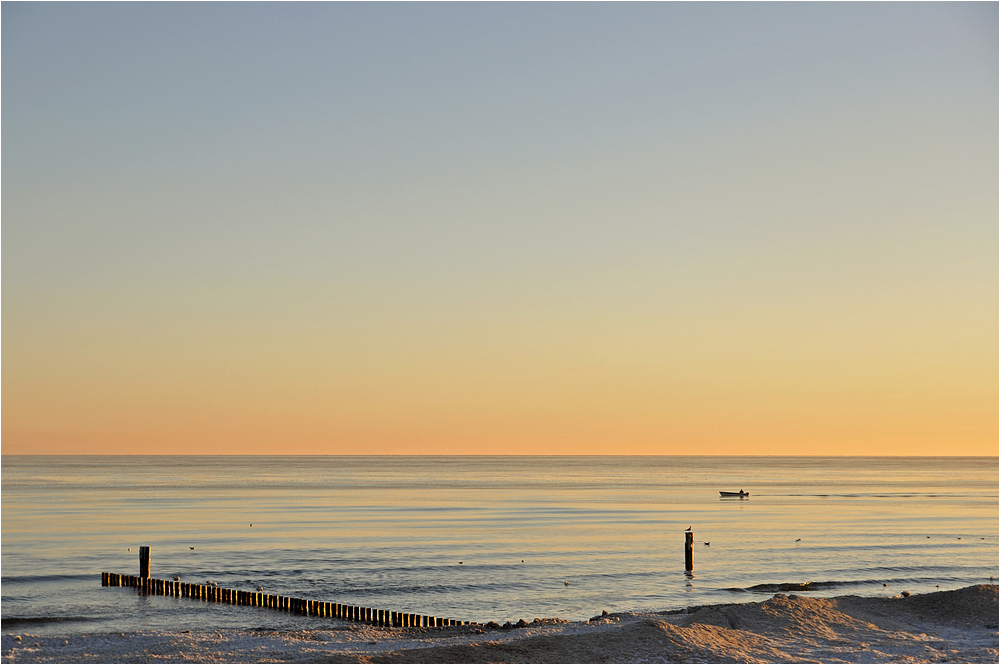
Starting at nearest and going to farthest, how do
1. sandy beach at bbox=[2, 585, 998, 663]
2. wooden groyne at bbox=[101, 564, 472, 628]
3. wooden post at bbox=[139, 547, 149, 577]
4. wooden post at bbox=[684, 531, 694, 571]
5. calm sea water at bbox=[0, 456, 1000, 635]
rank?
sandy beach at bbox=[2, 585, 998, 663]
wooden groyne at bbox=[101, 564, 472, 628]
calm sea water at bbox=[0, 456, 1000, 635]
wooden post at bbox=[139, 547, 149, 577]
wooden post at bbox=[684, 531, 694, 571]

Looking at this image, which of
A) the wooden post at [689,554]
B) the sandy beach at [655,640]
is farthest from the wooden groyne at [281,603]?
the wooden post at [689,554]

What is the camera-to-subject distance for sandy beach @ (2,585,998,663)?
21.3 metres

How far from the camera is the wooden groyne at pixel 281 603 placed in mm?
30875

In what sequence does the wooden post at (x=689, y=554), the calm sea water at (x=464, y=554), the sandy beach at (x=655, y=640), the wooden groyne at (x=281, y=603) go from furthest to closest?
the wooden post at (x=689, y=554)
the calm sea water at (x=464, y=554)
the wooden groyne at (x=281, y=603)
the sandy beach at (x=655, y=640)

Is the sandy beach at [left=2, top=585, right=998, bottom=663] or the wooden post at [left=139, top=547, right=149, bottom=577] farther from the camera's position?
the wooden post at [left=139, top=547, right=149, bottom=577]

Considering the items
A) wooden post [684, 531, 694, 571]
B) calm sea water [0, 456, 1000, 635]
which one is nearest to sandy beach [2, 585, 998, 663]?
calm sea water [0, 456, 1000, 635]

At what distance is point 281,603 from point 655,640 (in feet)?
59.8

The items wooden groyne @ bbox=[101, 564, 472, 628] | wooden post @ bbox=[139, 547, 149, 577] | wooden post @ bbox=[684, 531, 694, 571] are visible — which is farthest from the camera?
wooden post @ bbox=[684, 531, 694, 571]

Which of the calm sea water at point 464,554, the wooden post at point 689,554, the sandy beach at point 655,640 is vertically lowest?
the calm sea water at point 464,554

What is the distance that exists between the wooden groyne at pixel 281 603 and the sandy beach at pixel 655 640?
1857mm

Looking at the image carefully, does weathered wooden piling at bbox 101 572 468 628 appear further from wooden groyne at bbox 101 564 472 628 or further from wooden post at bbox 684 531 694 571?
wooden post at bbox 684 531 694 571

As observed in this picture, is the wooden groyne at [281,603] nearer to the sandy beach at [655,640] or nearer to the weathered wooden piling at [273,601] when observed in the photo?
the weathered wooden piling at [273,601]

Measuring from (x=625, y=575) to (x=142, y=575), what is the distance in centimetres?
2295

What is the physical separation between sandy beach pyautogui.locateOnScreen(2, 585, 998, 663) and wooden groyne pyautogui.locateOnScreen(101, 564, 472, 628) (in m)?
1.86
